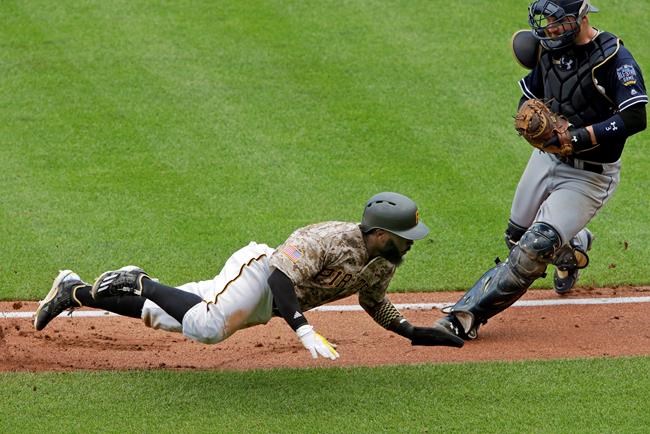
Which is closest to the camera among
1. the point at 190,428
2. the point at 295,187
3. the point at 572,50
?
the point at 190,428

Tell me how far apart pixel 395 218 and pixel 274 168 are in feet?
13.2

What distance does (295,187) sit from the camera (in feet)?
34.2

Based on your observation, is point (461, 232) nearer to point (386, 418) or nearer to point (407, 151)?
point (407, 151)

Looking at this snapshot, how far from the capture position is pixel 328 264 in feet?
22.5

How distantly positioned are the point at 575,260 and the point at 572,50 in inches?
65.4

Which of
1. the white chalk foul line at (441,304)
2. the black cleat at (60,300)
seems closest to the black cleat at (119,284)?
the black cleat at (60,300)

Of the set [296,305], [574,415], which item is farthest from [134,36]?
[574,415]

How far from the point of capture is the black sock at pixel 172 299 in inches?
274

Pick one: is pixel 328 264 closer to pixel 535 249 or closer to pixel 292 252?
pixel 292 252

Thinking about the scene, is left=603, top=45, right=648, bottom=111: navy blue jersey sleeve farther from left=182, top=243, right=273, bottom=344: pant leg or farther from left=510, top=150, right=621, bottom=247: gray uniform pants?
left=182, top=243, right=273, bottom=344: pant leg

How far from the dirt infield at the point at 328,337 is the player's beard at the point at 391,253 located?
2.75 feet

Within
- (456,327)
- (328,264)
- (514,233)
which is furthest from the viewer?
(514,233)

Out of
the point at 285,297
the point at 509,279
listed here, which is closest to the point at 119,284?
the point at 285,297

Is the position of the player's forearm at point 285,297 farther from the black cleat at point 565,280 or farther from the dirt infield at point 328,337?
the black cleat at point 565,280
